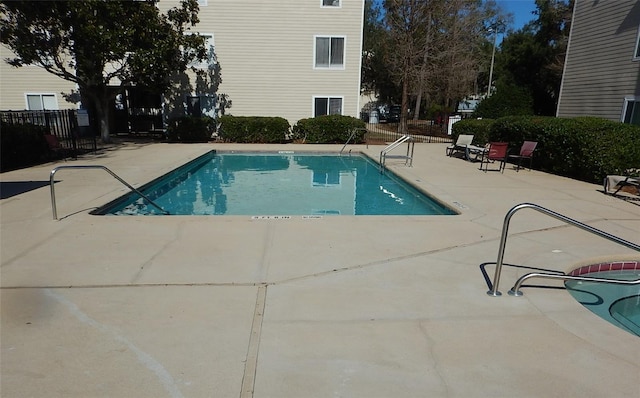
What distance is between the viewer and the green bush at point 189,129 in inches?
682

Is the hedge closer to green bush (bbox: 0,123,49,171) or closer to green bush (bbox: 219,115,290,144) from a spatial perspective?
green bush (bbox: 219,115,290,144)

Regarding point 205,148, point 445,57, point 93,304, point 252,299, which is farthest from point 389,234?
point 445,57

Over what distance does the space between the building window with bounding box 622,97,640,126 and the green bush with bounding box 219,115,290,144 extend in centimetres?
1319

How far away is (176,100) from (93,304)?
17.2 meters

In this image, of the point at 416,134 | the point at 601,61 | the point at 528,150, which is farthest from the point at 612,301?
the point at 416,134

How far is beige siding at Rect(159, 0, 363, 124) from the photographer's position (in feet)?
58.1

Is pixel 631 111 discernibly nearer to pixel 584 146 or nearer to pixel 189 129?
pixel 584 146

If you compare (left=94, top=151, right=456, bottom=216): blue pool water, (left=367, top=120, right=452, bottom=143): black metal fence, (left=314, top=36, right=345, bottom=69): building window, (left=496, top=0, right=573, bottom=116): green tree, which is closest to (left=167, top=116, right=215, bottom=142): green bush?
(left=94, top=151, right=456, bottom=216): blue pool water

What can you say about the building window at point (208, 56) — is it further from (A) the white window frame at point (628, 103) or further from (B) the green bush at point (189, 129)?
(A) the white window frame at point (628, 103)

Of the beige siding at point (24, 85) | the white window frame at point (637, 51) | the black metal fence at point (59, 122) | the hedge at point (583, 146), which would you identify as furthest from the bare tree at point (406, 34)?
the beige siding at point (24, 85)

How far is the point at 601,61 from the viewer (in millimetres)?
14484

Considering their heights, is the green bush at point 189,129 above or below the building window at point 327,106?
below

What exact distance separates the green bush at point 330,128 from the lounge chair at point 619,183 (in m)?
10.9

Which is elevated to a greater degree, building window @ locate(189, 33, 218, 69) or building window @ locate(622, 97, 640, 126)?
building window @ locate(189, 33, 218, 69)
